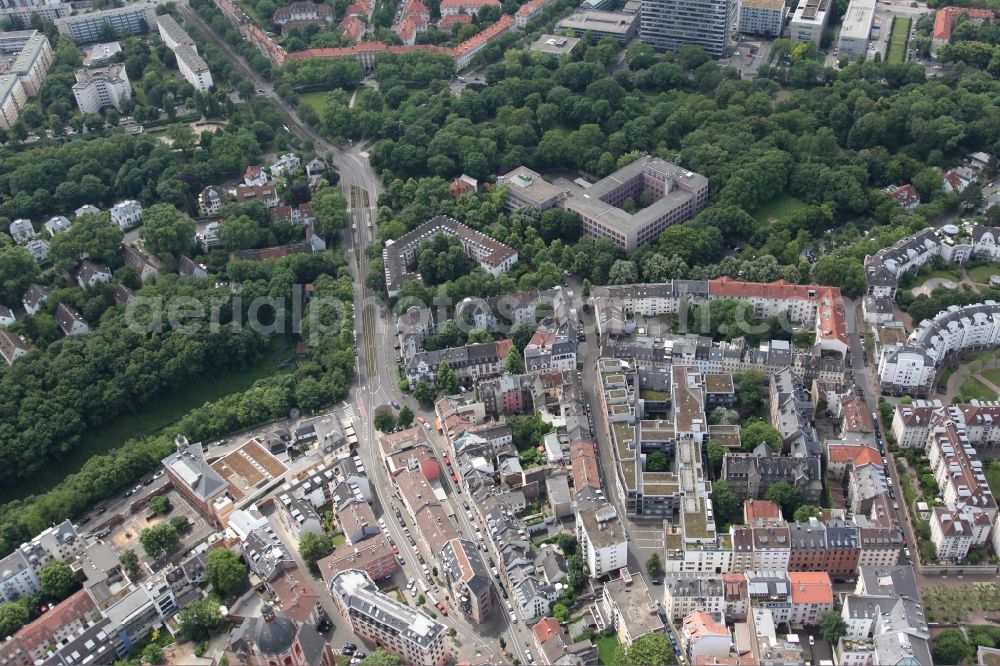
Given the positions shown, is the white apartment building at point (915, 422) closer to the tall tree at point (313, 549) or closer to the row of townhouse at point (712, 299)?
the row of townhouse at point (712, 299)

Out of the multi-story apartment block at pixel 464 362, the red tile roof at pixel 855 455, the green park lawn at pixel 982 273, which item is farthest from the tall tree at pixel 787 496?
the green park lawn at pixel 982 273

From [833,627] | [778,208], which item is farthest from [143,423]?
[778,208]

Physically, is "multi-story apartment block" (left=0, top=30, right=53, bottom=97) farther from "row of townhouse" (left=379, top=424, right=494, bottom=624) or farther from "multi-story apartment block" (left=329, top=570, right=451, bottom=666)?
"multi-story apartment block" (left=329, top=570, right=451, bottom=666)

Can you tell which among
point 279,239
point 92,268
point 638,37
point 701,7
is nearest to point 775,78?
point 701,7

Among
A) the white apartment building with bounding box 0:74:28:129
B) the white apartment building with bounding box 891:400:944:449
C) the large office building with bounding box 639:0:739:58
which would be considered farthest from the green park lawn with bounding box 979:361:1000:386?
the white apartment building with bounding box 0:74:28:129

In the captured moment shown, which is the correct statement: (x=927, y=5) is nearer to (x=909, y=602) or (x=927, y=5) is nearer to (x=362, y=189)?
(x=362, y=189)

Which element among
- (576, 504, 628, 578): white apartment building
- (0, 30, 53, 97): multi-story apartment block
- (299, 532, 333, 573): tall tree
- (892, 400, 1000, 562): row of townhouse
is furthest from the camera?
(0, 30, 53, 97): multi-story apartment block

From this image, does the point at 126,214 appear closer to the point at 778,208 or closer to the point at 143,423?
the point at 143,423
